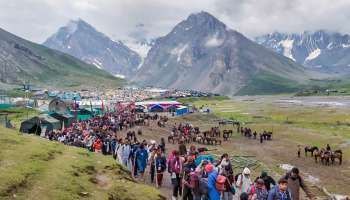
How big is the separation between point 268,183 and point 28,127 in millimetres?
51816

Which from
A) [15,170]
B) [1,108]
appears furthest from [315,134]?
[1,108]

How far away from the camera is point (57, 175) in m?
21.0

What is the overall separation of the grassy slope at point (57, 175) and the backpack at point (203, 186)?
14.8ft

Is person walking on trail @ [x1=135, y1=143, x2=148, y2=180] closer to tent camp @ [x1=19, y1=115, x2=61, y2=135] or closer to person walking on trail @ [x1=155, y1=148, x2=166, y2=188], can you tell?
person walking on trail @ [x1=155, y1=148, x2=166, y2=188]

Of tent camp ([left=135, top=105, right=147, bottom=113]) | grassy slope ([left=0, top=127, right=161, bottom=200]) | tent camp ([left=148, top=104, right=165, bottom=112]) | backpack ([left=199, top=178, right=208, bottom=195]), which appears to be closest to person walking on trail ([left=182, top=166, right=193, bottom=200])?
backpack ([left=199, top=178, right=208, bottom=195])

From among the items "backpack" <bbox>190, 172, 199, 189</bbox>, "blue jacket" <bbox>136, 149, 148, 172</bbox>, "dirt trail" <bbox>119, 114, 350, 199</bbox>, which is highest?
"backpack" <bbox>190, 172, 199, 189</bbox>

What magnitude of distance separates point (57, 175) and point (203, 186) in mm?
7064

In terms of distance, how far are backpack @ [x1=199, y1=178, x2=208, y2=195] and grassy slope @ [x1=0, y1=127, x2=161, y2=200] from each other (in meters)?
4.51

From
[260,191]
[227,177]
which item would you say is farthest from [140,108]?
[260,191]

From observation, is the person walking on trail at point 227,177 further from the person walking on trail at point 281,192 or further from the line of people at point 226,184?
the person walking on trail at point 281,192

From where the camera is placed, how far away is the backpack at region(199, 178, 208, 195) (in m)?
18.1

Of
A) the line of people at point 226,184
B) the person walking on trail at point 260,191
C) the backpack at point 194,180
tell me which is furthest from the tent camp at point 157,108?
the person walking on trail at point 260,191

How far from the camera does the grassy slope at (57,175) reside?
61.6 ft

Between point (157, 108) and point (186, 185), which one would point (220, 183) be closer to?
point (186, 185)
